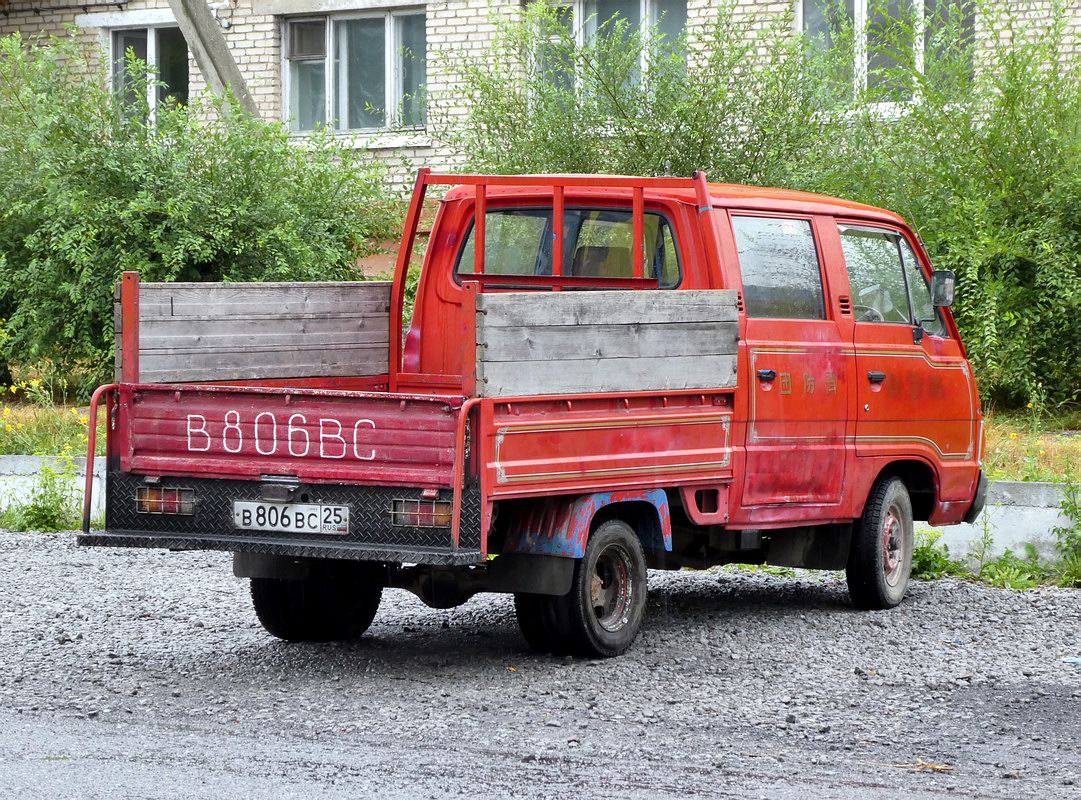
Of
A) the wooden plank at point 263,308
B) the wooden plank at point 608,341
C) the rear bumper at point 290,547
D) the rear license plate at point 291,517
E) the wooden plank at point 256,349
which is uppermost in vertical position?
the wooden plank at point 263,308

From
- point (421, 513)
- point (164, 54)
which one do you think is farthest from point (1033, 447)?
point (164, 54)

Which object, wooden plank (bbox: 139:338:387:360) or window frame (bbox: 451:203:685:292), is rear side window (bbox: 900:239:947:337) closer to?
window frame (bbox: 451:203:685:292)

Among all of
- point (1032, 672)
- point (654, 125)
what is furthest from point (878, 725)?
point (654, 125)

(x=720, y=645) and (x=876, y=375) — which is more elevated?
(x=876, y=375)

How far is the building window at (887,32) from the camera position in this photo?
14875 millimetres

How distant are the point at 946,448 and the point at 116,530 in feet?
14.8

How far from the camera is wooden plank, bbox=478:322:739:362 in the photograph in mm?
6725

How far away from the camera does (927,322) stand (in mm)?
9438

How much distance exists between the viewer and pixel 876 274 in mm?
9125

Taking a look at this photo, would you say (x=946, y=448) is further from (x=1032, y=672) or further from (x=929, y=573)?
(x=1032, y=672)

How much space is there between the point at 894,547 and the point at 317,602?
127 inches

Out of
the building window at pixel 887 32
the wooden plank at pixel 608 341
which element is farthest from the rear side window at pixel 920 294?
the building window at pixel 887 32

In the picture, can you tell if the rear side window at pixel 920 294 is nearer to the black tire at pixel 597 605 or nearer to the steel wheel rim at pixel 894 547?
the steel wheel rim at pixel 894 547

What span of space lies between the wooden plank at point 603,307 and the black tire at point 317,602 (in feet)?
5.17
